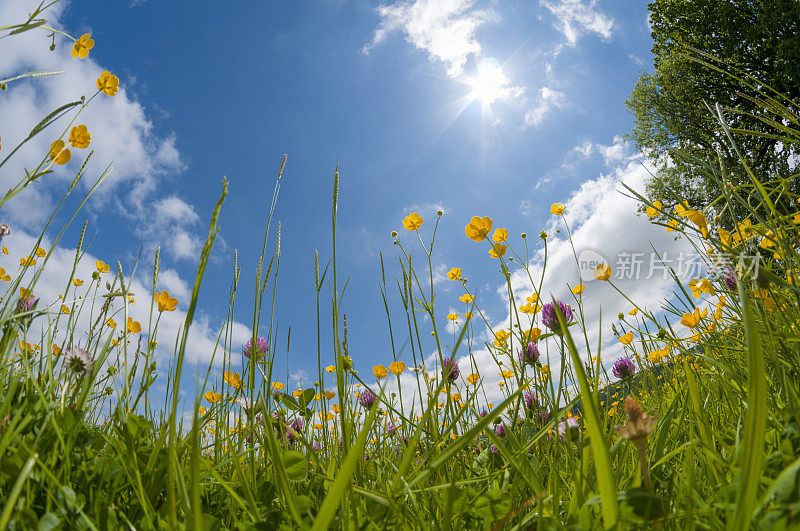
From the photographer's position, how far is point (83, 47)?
4.91 feet

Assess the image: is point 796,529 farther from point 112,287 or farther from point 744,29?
point 744,29

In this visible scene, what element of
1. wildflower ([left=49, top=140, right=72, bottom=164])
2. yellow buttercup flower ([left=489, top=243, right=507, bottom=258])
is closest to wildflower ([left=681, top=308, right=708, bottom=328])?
yellow buttercup flower ([left=489, top=243, right=507, bottom=258])

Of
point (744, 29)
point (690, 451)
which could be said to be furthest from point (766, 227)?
point (744, 29)

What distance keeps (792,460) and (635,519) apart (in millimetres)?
306

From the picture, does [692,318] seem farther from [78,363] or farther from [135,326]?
[135,326]

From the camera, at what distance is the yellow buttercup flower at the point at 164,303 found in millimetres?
1513

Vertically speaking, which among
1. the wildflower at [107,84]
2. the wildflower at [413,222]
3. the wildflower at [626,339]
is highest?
the wildflower at [107,84]

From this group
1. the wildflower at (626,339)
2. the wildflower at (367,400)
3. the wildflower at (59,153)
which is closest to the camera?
the wildflower at (59,153)

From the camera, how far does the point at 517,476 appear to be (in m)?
0.97

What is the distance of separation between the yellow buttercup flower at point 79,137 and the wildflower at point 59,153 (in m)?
0.10

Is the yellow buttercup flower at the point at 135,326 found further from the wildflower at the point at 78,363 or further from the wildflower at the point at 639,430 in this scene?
the wildflower at the point at 639,430

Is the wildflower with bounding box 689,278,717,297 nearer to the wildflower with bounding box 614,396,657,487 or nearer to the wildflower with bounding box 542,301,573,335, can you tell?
the wildflower with bounding box 542,301,573,335

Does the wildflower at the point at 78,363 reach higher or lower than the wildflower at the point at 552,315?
lower

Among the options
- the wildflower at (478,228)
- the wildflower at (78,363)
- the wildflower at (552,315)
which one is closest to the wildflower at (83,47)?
the wildflower at (78,363)
